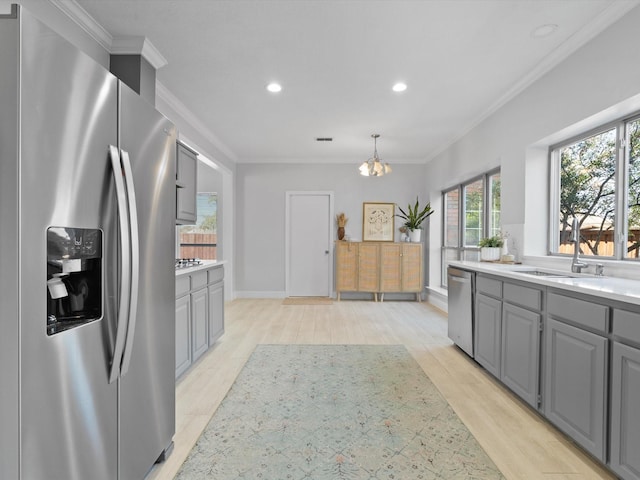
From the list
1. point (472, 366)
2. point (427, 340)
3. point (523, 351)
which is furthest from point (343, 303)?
point (523, 351)

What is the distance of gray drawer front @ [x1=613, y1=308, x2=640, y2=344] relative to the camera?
1.53 metres

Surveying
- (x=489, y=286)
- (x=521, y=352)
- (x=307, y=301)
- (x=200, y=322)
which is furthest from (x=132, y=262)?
(x=307, y=301)

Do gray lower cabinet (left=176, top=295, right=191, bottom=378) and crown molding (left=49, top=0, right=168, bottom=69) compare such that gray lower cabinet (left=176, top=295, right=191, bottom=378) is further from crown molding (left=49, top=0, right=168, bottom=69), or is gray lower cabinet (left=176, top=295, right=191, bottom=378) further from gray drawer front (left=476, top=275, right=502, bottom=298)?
gray drawer front (left=476, top=275, right=502, bottom=298)

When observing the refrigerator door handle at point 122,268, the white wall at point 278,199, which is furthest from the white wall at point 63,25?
the white wall at point 278,199

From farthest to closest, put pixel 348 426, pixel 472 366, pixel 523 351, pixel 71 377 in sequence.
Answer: pixel 472 366
pixel 523 351
pixel 348 426
pixel 71 377

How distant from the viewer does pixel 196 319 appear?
3.12m

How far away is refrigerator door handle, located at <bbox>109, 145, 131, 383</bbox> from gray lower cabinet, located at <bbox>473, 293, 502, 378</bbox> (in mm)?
2510

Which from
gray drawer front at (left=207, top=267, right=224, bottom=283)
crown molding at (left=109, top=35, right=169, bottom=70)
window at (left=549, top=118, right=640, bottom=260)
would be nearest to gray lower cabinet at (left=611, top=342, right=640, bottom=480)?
window at (left=549, top=118, right=640, bottom=260)

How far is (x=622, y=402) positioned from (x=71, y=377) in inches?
85.6

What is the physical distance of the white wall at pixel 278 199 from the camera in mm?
6652

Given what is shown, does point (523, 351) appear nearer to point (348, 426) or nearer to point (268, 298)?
point (348, 426)

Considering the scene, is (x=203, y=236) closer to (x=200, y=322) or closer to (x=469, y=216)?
(x=200, y=322)

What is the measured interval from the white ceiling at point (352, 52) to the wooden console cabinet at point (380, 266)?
2285mm

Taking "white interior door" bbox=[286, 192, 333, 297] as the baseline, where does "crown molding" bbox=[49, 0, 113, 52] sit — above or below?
above
